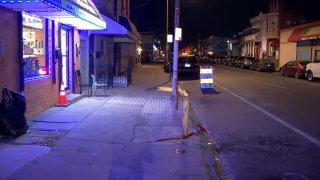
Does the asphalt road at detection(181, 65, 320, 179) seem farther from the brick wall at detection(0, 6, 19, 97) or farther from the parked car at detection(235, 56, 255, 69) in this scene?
the parked car at detection(235, 56, 255, 69)

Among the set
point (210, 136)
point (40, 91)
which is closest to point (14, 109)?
point (40, 91)

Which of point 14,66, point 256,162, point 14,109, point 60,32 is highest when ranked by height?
point 60,32

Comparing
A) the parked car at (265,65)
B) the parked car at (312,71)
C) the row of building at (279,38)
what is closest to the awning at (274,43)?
the row of building at (279,38)

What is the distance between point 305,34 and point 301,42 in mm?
2580

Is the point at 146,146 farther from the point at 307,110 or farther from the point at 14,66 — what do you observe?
the point at 307,110

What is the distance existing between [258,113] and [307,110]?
1860 mm

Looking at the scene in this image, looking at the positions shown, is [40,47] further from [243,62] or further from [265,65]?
[243,62]

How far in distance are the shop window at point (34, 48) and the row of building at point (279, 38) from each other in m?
32.6

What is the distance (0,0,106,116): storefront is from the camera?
1065 centimetres

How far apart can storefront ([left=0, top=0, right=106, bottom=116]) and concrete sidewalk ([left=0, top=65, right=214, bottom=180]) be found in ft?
2.20

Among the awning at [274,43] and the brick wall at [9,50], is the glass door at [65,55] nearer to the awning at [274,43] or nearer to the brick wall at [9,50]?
the brick wall at [9,50]

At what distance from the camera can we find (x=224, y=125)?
12.4 metres

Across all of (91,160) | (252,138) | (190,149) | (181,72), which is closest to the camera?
(91,160)

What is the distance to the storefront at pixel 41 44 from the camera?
10.6 meters
